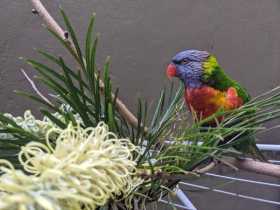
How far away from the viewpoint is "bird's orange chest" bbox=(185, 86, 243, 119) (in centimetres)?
71

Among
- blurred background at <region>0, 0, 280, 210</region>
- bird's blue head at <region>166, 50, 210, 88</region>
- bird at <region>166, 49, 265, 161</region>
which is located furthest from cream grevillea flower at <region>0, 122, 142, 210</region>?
blurred background at <region>0, 0, 280, 210</region>

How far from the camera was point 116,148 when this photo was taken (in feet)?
0.93

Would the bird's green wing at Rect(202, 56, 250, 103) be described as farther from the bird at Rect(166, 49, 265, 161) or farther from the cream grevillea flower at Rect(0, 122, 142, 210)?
the cream grevillea flower at Rect(0, 122, 142, 210)

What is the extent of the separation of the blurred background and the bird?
476mm

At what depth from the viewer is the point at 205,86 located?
0.82 metres

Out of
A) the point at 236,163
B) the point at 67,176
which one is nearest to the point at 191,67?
the point at 236,163

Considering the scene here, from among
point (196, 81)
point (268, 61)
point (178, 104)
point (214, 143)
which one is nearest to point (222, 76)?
point (196, 81)

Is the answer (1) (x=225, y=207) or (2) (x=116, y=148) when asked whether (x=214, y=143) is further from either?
(1) (x=225, y=207)

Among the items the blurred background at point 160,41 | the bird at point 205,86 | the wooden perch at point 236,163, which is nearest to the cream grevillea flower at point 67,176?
the wooden perch at point 236,163

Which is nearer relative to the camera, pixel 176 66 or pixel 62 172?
pixel 62 172

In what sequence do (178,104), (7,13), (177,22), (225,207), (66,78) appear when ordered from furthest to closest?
(225,207) < (177,22) < (7,13) < (178,104) < (66,78)

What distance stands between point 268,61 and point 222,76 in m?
0.99

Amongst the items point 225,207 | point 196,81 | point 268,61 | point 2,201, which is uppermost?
point 2,201

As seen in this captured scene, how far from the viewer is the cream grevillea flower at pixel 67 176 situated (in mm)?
200
